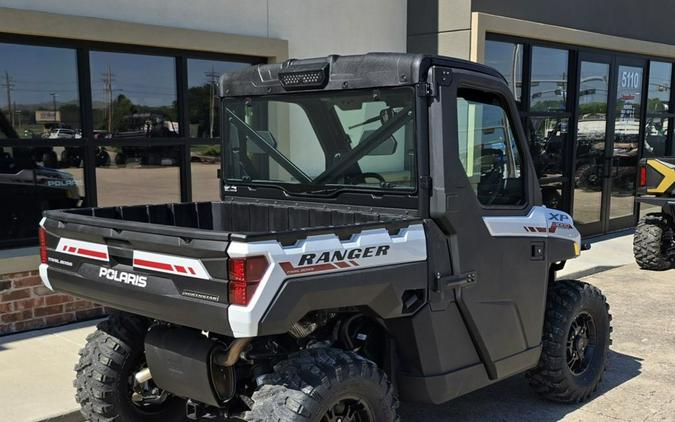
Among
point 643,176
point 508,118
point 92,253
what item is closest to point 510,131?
point 508,118

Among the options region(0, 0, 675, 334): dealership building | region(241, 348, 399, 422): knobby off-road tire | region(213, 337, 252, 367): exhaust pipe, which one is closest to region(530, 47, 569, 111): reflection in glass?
region(0, 0, 675, 334): dealership building

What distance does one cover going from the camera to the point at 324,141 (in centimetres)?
396

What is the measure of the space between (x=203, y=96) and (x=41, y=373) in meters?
3.42

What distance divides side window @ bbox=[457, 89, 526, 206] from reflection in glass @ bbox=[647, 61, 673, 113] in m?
9.86

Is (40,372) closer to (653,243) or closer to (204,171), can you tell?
(204,171)

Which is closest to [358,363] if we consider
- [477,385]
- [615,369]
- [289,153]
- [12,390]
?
[477,385]

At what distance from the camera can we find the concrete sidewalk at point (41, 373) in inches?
167

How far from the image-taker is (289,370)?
10.0 ft

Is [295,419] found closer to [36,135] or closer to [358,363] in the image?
[358,363]

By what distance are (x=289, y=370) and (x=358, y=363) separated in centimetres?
34

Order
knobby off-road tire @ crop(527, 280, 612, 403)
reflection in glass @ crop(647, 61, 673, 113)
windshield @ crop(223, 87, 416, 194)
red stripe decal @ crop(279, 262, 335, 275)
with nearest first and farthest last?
red stripe decal @ crop(279, 262, 335, 275)
windshield @ crop(223, 87, 416, 194)
knobby off-road tire @ crop(527, 280, 612, 403)
reflection in glass @ crop(647, 61, 673, 113)

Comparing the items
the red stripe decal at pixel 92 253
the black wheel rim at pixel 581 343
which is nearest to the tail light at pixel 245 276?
the red stripe decal at pixel 92 253

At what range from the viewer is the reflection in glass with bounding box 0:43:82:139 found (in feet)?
19.1

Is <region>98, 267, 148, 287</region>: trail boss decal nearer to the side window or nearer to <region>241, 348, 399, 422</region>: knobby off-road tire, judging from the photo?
<region>241, 348, 399, 422</region>: knobby off-road tire
